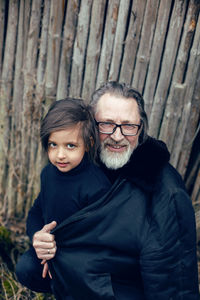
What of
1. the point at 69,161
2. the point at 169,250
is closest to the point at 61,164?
the point at 69,161

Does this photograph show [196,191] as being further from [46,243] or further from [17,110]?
[17,110]

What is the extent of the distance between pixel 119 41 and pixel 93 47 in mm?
241

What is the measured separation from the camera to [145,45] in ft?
9.61

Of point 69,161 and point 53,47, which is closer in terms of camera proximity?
point 69,161

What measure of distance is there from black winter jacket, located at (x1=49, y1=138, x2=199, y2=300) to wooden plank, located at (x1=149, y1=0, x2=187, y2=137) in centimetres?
78

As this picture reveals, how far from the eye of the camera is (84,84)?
3.18 m

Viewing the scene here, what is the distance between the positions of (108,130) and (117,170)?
0.31 metres

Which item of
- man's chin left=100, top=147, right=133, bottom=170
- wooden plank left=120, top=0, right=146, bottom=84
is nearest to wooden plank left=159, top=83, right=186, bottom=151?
wooden plank left=120, top=0, right=146, bottom=84

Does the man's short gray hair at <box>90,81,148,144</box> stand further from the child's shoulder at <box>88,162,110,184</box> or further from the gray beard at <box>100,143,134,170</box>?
the child's shoulder at <box>88,162,110,184</box>

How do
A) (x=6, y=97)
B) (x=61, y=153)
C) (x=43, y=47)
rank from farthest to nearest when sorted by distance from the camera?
(x=6, y=97) → (x=43, y=47) → (x=61, y=153)

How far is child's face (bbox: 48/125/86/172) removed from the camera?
7.20 ft

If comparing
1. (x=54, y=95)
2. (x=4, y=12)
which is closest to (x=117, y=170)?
(x=54, y=95)

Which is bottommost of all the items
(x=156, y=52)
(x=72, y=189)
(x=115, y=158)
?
Answer: (x=72, y=189)

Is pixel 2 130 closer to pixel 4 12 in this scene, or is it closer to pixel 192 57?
pixel 4 12
